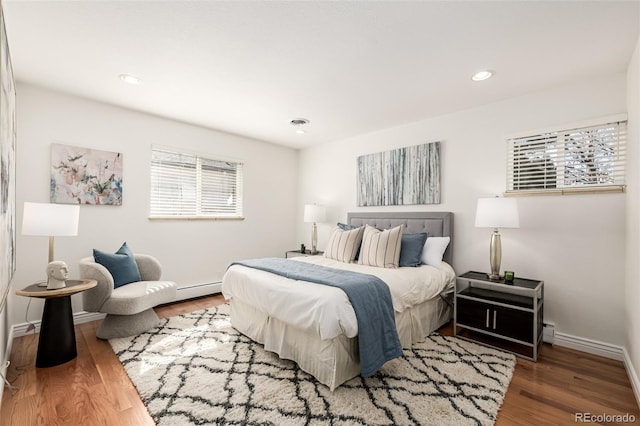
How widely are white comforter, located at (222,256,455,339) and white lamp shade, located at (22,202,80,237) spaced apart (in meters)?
1.44

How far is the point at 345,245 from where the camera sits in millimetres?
3662

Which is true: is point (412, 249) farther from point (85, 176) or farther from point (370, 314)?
point (85, 176)

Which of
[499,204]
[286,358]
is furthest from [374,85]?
[286,358]

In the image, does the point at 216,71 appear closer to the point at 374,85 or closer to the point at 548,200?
the point at 374,85

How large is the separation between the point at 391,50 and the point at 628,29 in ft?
5.20

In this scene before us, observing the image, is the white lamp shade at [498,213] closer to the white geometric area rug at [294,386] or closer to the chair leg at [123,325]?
the white geometric area rug at [294,386]

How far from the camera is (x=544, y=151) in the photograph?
9.66ft

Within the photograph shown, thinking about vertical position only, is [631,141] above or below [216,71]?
below

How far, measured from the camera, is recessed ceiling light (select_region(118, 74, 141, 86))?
2.75 m

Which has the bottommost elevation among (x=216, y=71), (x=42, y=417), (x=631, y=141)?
(x=42, y=417)

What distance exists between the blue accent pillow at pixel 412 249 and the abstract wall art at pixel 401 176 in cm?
65

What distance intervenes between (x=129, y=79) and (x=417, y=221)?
141 inches

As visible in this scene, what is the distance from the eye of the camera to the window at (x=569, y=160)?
258cm
